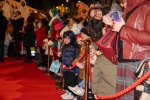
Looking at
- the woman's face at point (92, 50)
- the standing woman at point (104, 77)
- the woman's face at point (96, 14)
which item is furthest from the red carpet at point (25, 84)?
the standing woman at point (104, 77)

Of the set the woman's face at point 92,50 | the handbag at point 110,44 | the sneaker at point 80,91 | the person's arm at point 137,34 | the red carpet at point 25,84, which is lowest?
the red carpet at point 25,84

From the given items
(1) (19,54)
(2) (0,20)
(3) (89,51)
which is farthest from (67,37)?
(1) (19,54)

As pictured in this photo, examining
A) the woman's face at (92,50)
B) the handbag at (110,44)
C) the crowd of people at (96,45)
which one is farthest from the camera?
the woman's face at (92,50)

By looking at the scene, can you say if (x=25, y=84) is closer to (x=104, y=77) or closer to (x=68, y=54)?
(x=68, y=54)

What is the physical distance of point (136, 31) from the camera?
2.60m

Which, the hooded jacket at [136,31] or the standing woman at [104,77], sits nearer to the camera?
the hooded jacket at [136,31]

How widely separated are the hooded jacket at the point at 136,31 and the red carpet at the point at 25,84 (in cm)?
321

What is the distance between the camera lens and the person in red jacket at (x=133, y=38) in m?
2.60

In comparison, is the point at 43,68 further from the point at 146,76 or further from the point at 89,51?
the point at 146,76

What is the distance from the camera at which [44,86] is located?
674 cm

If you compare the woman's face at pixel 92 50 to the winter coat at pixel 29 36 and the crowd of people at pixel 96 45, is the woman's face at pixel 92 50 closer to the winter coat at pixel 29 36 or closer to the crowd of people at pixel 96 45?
the crowd of people at pixel 96 45

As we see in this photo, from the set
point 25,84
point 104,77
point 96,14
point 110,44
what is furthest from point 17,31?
point 110,44

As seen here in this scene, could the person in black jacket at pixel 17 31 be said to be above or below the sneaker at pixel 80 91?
above

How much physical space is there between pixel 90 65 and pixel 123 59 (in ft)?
6.04
